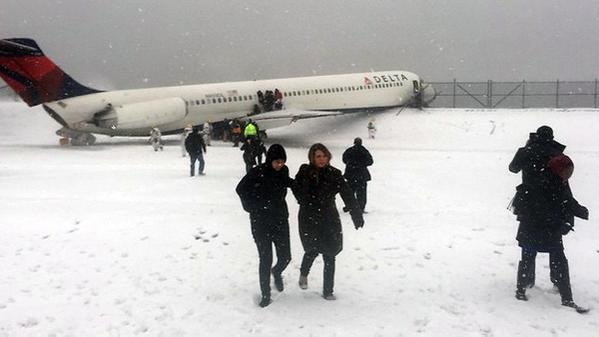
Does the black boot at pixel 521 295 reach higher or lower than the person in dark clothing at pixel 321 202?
lower

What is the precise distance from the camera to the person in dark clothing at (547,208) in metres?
6.27

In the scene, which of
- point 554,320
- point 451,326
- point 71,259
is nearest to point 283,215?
point 451,326

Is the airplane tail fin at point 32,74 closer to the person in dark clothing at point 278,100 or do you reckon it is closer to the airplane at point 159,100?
the airplane at point 159,100

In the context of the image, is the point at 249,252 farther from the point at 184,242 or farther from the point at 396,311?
the point at 396,311

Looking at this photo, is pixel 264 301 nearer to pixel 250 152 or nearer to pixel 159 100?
pixel 250 152

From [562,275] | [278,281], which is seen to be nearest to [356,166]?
[278,281]

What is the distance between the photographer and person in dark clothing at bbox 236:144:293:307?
6.25 metres

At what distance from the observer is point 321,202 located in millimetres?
6320

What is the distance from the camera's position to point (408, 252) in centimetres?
872

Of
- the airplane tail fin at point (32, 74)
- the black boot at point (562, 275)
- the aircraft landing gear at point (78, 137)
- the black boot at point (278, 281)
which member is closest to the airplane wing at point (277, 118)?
the aircraft landing gear at point (78, 137)

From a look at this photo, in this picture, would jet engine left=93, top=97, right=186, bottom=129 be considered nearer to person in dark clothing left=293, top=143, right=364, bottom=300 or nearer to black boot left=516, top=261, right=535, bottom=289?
person in dark clothing left=293, top=143, right=364, bottom=300

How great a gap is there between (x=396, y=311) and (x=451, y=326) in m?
0.67

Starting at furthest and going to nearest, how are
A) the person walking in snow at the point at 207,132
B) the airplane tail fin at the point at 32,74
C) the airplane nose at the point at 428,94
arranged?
the airplane nose at the point at 428,94 → the person walking in snow at the point at 207,132 → the airplane tail fin at the point at 32,74

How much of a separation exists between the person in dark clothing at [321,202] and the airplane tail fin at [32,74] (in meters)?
22.4
